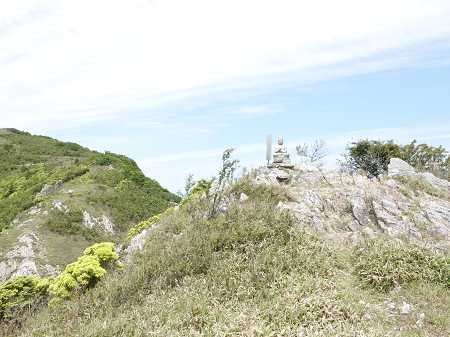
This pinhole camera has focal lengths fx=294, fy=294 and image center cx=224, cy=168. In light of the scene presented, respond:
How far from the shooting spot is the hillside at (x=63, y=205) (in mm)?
14297

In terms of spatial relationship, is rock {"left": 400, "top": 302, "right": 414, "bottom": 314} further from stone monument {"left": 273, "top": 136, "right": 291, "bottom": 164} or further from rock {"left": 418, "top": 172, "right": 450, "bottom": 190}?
stone monument {"left": 273, "top": 136, "right": 291, "bottom": 164}

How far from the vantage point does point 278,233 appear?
20.8ft

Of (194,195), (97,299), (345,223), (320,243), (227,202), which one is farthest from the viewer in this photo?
(194,195)

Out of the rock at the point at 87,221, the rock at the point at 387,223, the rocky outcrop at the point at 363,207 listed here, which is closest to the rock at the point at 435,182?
the rocky outcrop at the point at 363,207

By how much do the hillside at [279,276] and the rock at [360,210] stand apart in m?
0.03

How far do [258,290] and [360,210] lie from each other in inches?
179

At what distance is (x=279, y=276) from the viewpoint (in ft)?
16.5

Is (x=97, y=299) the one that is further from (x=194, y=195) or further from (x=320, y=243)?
(x=194, y=195)

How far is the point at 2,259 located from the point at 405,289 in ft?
51.7

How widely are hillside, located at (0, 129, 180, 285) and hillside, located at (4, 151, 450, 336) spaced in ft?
28.5

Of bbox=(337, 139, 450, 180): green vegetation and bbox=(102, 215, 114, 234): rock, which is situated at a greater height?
bbox=(337, 139, 450, 180): green vegetation

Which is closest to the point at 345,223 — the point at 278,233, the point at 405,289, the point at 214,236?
the point at 278,233

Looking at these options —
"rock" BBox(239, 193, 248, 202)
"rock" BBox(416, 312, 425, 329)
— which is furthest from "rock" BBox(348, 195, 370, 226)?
"rock" BBox(416, 312, 425, 329)

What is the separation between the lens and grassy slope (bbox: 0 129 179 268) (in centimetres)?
1568
